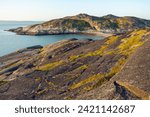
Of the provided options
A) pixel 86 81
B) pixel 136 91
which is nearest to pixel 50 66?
pixel 86 81

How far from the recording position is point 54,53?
86.4 metres

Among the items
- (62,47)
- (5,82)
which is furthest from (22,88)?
(62,47)

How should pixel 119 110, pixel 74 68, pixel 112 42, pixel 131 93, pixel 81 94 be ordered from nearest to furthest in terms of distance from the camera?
pixel 119 110 < pixel 131 93 < pixel 81 94 < pixel 74 68 < pixel 112 42

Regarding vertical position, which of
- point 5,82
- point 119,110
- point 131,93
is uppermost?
point 119,110

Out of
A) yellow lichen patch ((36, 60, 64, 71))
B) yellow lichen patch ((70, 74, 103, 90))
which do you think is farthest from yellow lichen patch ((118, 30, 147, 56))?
yellow lichen patch ((36, 60, 64, 71))

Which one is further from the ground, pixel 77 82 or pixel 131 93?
pixel 131 93

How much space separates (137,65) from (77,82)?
1275 centimetres

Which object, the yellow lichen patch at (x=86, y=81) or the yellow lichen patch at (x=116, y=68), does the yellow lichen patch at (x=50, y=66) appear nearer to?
the yellow lichen patch at (x=86, y=81)

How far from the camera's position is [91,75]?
56.5 metres

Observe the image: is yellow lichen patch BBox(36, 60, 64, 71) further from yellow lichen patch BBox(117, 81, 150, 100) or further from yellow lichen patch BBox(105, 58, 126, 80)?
yellow lichen patch BBox(117, 81, 150, 100)

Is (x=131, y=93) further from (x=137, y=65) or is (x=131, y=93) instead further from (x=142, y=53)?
(x=142, y=53)

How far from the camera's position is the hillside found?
134 ft

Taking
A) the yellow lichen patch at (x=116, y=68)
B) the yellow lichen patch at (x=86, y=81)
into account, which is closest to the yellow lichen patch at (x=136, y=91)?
the yellow lichen patch at (x=116, y=68)

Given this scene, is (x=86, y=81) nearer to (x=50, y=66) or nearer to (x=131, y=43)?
(x=50, y=66)
